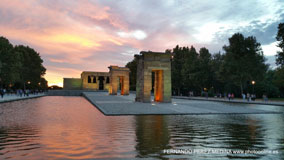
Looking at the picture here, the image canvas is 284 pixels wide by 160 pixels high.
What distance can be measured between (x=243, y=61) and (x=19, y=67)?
5456 centimetres

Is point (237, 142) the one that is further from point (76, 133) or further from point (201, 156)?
point (76, 133)

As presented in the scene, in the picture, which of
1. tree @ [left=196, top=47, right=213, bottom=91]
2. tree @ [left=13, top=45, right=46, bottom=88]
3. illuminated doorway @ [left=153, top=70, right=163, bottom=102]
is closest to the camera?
illuminated doorway @ [left=153, top=70, right=163, bottom=102]

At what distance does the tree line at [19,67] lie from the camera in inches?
2059

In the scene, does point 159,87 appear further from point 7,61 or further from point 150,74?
point 7,61

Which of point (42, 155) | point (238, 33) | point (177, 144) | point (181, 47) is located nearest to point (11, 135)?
point (42, 155)

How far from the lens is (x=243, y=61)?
46.0 meters

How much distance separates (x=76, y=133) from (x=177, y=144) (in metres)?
4.05

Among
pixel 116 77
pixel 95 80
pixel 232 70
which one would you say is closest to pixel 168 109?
pixel 116 77

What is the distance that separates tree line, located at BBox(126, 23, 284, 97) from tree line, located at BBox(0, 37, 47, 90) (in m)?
40.8

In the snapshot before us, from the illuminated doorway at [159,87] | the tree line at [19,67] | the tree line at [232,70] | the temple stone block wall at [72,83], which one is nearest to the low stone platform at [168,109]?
the illuminated doorway at [159,87]

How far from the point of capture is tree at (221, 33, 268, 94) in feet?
150

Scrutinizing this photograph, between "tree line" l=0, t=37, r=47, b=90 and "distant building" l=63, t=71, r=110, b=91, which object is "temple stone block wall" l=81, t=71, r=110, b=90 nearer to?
"distant building" l=63, t=71, r=110, b=91

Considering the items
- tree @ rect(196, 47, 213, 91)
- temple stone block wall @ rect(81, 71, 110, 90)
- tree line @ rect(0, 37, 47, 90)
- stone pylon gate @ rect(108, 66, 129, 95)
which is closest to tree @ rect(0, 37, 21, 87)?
tree line @ rect(0, 37, 47, 90)

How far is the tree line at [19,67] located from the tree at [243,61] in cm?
4977
